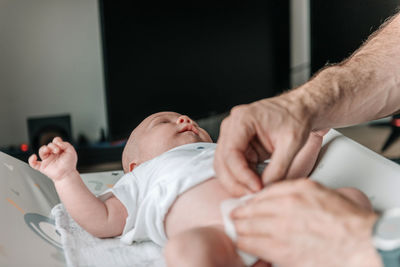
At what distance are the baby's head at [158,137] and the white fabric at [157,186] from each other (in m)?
0.08

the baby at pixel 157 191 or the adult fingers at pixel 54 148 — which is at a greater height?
the adult fingers at pixel 54 148

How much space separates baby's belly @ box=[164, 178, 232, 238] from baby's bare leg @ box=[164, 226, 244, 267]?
10 cm

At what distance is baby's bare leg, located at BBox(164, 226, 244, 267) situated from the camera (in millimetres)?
787

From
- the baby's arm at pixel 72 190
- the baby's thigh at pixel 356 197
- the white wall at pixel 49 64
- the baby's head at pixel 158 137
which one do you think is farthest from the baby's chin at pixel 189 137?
the white wall at pixel 49 64

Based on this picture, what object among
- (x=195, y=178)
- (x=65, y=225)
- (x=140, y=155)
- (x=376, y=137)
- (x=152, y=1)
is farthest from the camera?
(x=376, y=137)

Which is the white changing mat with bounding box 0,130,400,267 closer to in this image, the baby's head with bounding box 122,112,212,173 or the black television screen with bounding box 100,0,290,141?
the baby's head with bounding box 122,112,212,173

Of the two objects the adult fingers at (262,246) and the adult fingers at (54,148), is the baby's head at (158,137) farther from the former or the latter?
the adult fingers at (262,246)

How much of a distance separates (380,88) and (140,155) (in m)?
0.62

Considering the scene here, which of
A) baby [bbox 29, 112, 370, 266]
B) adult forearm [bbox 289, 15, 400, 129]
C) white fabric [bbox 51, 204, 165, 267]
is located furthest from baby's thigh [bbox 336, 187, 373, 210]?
white fabric [bbox 51, 204, 165, 267]

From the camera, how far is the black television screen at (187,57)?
269 centimetres

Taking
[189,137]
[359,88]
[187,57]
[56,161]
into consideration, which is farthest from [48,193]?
[187,57]

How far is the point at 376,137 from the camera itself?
11.2ft

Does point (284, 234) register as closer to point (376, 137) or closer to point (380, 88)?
point (380, 88)

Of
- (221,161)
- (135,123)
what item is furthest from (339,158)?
(135,123)
